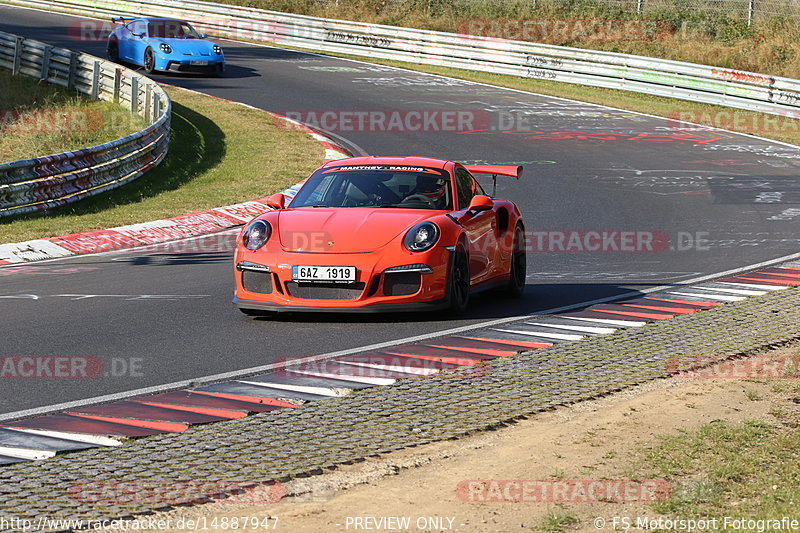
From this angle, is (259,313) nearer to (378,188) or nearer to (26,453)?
(378,188)

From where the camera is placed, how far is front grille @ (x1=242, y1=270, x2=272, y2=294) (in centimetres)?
1001

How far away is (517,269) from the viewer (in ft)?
38.2

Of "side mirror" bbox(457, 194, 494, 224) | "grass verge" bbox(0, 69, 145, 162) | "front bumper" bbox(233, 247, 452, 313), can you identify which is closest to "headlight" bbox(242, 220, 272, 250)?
"front bumper" bbox(233, 247, 452, 313)


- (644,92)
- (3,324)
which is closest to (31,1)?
(644,92)

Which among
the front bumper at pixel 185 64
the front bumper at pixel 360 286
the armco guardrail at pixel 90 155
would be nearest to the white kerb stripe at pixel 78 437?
the front bumper at pixel 360 286

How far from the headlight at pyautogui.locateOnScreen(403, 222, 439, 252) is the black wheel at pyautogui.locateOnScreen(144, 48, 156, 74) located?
23.3m

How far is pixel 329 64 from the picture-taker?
36.3 metres

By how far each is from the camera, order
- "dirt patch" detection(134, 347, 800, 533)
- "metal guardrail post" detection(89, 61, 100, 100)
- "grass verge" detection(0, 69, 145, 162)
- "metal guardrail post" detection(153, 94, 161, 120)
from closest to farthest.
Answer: "dirt patch" detection(134, 347, 800, 533) < "grass verge" detection(0, 69, 145, 162) < "metal guardrail post" detection(153, 94, 161, 120) < "metal guardrail post" detection(89, 61, 100, 100)

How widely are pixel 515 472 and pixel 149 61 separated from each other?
2795 centimetres

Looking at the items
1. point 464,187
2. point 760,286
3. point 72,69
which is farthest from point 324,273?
point 72,69

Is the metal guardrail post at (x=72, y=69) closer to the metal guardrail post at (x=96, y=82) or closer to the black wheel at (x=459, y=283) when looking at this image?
the metal guardrail post at (x=96, y=82)

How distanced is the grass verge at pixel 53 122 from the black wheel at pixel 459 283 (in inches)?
529

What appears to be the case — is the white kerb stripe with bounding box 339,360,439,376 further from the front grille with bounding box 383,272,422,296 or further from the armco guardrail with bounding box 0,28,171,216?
the armco guardrail with bounding box 0,28,171,216

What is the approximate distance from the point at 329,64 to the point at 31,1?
2026 centimetres
